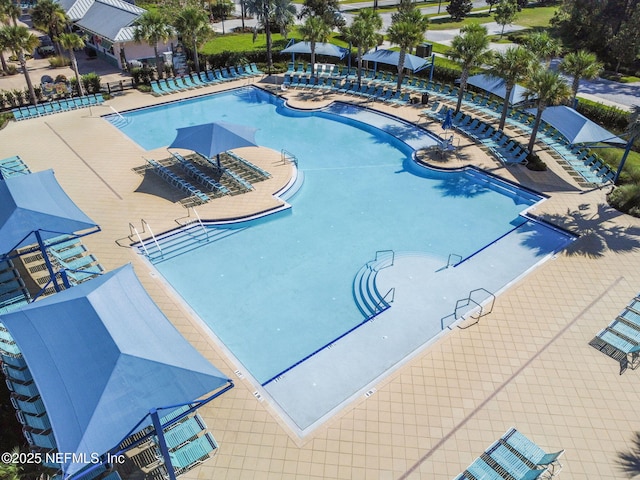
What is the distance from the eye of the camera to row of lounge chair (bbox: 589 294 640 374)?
13984mm

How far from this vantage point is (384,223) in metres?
20.9

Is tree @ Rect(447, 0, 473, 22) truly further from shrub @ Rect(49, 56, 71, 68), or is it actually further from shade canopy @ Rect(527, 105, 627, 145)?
shrub @ Rect(49, 56, 71, 68)

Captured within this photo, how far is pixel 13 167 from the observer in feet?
76.7

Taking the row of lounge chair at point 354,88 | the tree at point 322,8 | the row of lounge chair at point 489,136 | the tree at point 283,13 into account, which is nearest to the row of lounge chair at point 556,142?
the row of lounge chair at point 489,136

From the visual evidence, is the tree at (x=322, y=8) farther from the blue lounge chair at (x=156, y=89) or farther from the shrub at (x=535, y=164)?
the shrub at (x=535, y=164)

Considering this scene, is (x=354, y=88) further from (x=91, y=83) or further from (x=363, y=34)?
(x=91, y=83)


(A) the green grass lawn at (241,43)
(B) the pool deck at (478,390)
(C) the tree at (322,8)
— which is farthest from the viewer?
(A) the green grass lawn at (241,43)

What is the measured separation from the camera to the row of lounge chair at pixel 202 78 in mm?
35438

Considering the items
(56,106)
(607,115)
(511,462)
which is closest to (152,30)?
(56,106)

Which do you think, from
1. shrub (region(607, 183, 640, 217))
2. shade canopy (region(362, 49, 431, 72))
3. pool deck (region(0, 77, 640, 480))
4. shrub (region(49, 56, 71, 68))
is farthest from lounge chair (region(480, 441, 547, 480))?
shrub (region(49, 56, 71, 68))

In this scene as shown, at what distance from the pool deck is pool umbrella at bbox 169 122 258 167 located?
2.91 metres

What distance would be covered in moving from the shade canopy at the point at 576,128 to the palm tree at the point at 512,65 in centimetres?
239

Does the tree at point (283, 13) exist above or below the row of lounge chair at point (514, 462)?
above

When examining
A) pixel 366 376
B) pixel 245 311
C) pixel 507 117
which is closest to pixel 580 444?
pixel 366 376
